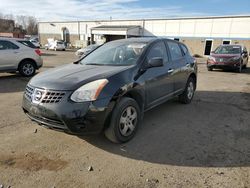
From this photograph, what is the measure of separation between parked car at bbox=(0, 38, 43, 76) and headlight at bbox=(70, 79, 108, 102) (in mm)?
7071

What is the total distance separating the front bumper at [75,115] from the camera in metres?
3.03

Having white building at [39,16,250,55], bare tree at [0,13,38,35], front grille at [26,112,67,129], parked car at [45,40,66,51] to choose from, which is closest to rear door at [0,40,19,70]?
front grille at [26,112,67,129]

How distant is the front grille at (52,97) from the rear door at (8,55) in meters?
Result: 6.77

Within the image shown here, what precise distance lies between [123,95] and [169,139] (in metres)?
1.18

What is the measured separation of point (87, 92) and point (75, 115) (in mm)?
362

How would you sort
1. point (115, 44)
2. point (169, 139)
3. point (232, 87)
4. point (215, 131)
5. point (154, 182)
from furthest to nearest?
1. point (232, 87)
2. point (115, 44)
3. point (215, 131)
4. point (169, 139)
5. point (154, 182)

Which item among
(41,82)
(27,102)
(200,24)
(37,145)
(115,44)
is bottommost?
(37,145)

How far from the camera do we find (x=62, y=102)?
10.0ft

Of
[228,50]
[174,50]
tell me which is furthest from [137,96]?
[228,50]

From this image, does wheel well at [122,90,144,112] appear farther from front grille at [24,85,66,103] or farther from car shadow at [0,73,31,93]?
car shadow at [0,73,31,93]

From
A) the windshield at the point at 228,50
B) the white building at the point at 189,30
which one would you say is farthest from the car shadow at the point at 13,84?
the white building at the point at 189,30

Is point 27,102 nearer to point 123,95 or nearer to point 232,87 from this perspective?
point 123,95

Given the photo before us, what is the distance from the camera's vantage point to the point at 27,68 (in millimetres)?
9578

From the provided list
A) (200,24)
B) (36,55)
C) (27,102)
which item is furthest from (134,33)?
(27,102)
